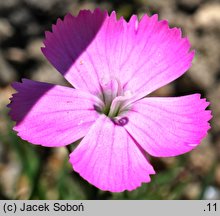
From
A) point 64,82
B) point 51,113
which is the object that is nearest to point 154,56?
point 51,113

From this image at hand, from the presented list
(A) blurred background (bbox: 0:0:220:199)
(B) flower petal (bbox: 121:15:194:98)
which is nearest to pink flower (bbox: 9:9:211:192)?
(B) flower petal (bbox: 121:15:194:98)

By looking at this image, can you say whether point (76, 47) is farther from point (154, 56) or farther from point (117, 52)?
point (154, 56)

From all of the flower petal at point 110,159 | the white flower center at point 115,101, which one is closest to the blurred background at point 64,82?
the white flower center at point 115,101

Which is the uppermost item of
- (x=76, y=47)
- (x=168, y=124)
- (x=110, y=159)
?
(x=76, y=47)

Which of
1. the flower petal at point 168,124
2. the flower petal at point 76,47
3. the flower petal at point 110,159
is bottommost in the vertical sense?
the flower petal at point 110,159

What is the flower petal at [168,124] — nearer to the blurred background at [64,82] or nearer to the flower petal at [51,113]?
the flower petal at [51,113]
